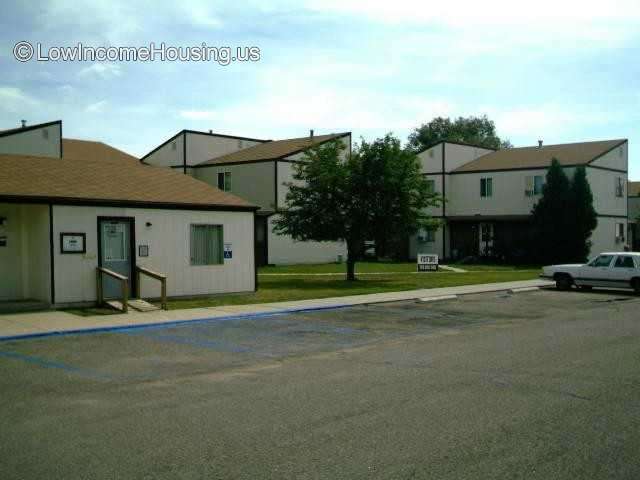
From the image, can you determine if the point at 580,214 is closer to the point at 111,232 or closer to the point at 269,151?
the point at 269,151

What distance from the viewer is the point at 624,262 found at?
23781 mm

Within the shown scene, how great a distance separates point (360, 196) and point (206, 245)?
786 cm

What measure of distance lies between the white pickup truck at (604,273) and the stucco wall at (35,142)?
25.7 metres

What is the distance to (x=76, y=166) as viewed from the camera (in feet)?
68.1

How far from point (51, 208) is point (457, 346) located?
10678mm

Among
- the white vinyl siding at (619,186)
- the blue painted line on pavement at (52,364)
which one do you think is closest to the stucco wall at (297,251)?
the white vinyl siding at (619,186)

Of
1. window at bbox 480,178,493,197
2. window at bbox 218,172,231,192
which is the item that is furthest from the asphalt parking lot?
window at bbox 480,178,493,197

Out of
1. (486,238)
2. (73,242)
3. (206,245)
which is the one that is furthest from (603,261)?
(486,238)

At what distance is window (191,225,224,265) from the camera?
67.3 ft

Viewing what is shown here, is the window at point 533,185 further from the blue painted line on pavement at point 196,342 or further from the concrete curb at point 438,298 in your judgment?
the blue painted line on pavement at point 196,342

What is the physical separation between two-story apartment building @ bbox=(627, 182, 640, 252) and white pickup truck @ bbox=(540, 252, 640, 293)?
3262 cm

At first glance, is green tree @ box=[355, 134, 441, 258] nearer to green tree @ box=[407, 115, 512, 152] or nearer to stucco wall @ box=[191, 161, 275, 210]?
stucco wall @ box=[191, 161, 275, 210]

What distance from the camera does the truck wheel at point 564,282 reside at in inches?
991

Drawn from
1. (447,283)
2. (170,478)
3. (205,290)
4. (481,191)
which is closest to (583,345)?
(170,478)
